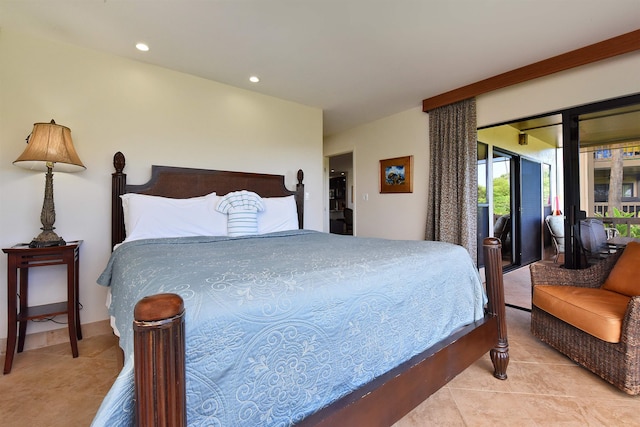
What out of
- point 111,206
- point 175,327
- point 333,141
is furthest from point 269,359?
Result: point 333,141

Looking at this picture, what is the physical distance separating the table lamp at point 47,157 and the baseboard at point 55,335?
0.83 meters

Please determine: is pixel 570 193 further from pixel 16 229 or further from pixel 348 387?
pixel 16 229

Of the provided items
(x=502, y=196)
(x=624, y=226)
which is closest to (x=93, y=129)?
(x=624, y=226)

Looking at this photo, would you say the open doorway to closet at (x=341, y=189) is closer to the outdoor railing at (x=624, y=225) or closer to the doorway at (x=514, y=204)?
the doorway at (x=514, y=204)

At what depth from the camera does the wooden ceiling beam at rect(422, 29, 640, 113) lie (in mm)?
2270

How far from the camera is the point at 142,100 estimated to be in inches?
107

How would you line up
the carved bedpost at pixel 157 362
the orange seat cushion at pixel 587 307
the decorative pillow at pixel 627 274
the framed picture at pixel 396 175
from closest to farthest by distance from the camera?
the carved bedpost at pixel 157 362 → the orange seat cushion at pixel 587 307 → the decorative pillow at pixel 627 274 → the framed picture at pixel 396 175

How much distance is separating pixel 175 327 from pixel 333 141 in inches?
202

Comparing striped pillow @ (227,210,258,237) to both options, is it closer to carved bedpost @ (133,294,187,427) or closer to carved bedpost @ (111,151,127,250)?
carved bedpost @ (111,151,127,250)

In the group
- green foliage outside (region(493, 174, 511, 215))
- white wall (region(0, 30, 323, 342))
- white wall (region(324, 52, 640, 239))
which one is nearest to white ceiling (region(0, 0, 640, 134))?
white wall (region(0, 30, 323, 342))

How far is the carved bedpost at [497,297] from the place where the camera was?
1692 millimetres

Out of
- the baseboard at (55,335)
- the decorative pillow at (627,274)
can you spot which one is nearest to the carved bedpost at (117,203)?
the baseboard at (55,335)

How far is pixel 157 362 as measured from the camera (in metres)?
0.62

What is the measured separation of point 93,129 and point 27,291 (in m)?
1.42
